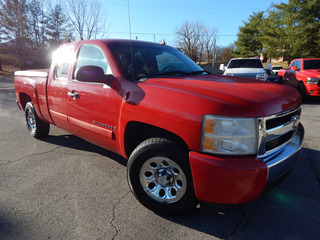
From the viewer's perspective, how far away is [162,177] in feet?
7.14

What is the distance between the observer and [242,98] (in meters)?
1.79

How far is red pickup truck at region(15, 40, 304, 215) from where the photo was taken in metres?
1.71

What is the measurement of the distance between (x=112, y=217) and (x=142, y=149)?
2.41ft

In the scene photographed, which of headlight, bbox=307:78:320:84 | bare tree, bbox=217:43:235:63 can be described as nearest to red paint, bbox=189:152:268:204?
headlight, bbox=307:78:320:84

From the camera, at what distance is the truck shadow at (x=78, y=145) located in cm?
360

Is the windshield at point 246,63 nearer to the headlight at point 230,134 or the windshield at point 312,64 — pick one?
the windshield at point 312,64

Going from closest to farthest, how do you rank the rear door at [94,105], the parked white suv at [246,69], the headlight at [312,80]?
the rear door at [94,105] < the headlight at [312,80] < the parked white suv at [246,69]

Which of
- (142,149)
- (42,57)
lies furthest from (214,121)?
(42,57)

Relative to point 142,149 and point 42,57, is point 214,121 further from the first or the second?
point 42,57

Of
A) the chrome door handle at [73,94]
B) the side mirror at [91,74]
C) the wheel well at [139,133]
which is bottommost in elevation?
the wheel well at [139,133]

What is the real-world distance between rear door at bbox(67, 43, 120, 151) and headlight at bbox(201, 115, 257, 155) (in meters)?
1.10

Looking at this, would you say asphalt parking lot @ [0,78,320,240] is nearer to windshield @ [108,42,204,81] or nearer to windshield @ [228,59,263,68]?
windshield @ [108,42,204,81]

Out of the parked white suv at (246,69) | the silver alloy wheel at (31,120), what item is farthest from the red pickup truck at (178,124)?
the parked white suv at (246,69)

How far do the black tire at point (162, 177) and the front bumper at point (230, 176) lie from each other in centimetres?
16
